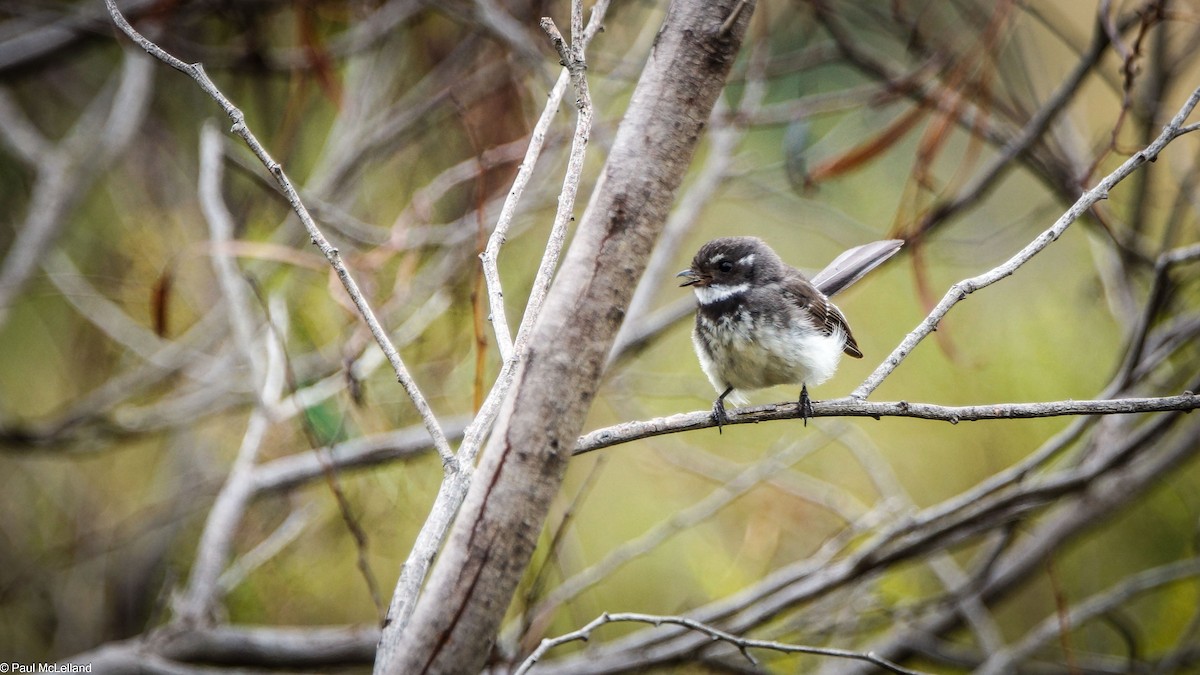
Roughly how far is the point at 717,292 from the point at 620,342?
23.0 inches

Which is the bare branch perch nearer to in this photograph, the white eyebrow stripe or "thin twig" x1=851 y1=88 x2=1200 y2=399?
"thin twig" x1=851 y1=88 x2=1200 y2=399

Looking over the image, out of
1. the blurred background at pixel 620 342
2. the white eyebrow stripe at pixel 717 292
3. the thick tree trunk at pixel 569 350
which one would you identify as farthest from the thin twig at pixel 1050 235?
the white eyebrow stripe at pixel 717 292

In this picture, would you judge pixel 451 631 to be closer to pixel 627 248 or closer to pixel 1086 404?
pixel 627 248

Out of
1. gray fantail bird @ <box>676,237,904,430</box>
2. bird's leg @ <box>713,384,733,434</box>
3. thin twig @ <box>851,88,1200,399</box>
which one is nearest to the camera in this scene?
thin twig @ <box>851,88,1200,399</box>

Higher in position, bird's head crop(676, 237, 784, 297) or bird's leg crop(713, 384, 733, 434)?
bird's head crop(676, 237, 784, 297)

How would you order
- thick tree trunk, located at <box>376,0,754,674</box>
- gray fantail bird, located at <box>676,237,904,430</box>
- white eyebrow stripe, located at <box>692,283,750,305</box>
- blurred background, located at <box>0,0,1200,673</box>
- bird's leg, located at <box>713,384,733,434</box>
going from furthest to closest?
blurred background, located at <box>0,0,1200,673</box>
white eyebrow stripe, located at <box>692,283,750,305</box>
gray fantail bird, located at <box>676,237,904,430</box>
bird's leg, located at <box>713,384,733,434</box>
thick tree trunk, located at <box>376,0,754,674</box>

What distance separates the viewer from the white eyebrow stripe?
129 inches

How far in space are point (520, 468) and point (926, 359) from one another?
4648mm

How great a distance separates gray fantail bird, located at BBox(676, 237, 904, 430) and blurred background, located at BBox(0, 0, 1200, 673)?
378 millimetres

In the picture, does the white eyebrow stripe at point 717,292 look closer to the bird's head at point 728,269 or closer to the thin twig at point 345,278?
the bird's head at point 728,269

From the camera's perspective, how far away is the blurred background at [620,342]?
11.6ft

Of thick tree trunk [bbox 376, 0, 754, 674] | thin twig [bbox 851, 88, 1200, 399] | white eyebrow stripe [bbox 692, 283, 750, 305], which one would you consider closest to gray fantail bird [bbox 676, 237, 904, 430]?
white eyebrow stripe [bbox 692, 283, 750, 305]

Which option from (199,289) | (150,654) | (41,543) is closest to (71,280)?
(199,289)

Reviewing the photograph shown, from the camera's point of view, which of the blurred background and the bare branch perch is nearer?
the bare branch perch
